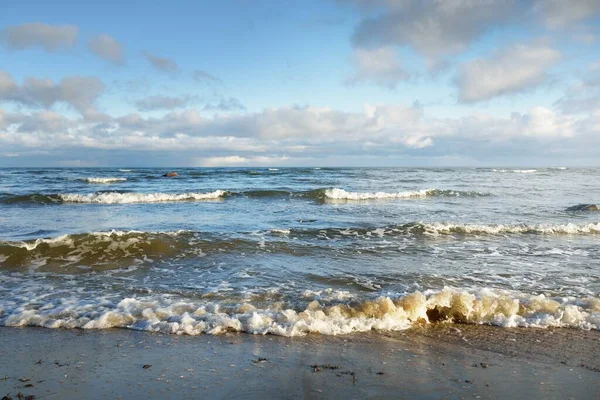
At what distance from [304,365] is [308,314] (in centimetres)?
143

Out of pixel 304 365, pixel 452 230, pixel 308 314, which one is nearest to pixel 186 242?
pixel 308 314

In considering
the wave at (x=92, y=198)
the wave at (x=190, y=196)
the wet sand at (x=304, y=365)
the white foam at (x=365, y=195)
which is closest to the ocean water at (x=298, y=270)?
the wet sand at (x=304, y=365)

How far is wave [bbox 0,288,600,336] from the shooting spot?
5.30 metres

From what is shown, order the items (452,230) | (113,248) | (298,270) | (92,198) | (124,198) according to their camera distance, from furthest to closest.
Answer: (92,198) → (124,198) → (452,230) → (113,248) → (298,270)

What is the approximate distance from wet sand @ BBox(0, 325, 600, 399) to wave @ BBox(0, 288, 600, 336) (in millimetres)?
229

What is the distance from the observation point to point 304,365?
4184 mm

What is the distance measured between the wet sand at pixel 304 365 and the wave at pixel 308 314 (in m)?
0.23

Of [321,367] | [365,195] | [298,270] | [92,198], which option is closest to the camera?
[321,367]

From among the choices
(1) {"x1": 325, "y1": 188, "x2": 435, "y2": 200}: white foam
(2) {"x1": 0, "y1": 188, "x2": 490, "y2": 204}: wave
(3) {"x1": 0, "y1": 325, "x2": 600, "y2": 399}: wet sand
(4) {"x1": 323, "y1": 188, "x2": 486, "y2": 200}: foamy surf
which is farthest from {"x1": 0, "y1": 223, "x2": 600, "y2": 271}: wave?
(2) {"x1": 0, "y1": 188, "x2": 490, "y2": 204}: wave

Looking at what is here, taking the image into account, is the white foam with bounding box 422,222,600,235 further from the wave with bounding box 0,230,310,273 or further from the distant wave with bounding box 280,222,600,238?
the wave with bounding box 0,230,310,273

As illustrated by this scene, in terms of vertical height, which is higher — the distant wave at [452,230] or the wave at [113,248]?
the distant wave at [452,230]

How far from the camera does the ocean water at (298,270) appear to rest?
5660mm

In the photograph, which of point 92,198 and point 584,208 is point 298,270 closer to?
point 584,208

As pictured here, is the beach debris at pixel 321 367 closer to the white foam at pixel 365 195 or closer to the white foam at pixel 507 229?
the white foam at pixel 507 229
